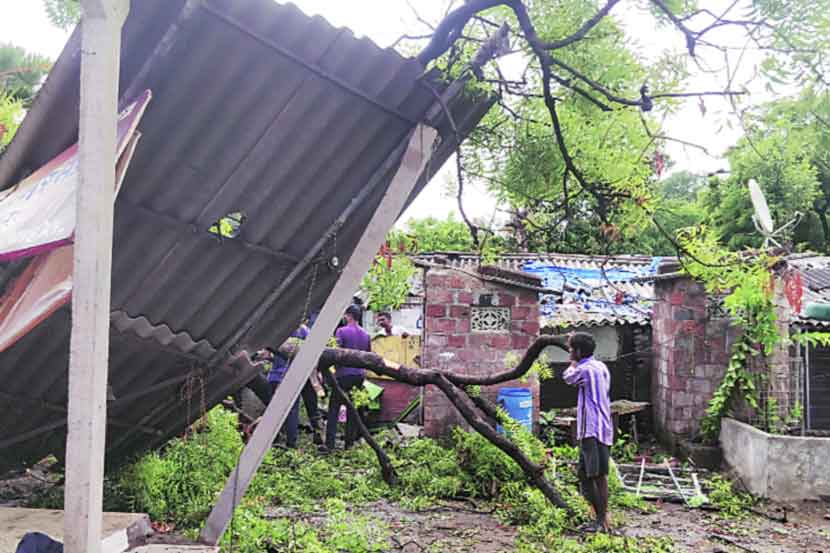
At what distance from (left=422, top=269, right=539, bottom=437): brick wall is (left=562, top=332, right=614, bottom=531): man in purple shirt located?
3.13 m

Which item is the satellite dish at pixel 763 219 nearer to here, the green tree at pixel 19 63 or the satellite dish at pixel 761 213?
the satellite dish at pixel 761 213

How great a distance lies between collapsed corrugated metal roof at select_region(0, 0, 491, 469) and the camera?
2.98 metres

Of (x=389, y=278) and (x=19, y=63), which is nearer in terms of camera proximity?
(x=19, y=63)

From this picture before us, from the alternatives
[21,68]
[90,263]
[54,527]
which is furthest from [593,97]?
[21,68]

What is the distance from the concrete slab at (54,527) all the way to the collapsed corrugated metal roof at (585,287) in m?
6.25

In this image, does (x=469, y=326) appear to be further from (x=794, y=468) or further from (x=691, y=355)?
(x=794, y=468)

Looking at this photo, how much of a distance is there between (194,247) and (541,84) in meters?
2.24

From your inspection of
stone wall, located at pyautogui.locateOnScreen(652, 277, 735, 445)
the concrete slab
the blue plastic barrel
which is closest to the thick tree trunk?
the blue plastic barrel

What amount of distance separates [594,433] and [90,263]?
5263mm

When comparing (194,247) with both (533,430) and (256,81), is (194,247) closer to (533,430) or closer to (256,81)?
(256,81)

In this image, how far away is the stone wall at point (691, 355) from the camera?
31.9 ft

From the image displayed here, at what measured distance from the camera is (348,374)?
10148 millimetres

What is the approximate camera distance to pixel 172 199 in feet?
11.9

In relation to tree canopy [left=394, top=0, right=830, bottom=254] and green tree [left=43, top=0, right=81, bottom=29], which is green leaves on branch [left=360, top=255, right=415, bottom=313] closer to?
tree canopy [left=394, top=0, right=830, bottom=254]
